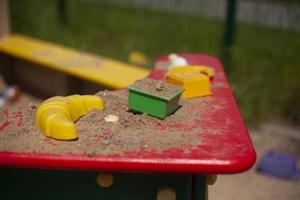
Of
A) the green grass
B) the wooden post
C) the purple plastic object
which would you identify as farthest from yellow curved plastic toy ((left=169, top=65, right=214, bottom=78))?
the wooden post

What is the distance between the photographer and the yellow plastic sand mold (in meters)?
1.41

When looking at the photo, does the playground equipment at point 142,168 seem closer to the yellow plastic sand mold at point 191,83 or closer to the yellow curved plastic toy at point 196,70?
the yellow plastic sand mold at point 191,83

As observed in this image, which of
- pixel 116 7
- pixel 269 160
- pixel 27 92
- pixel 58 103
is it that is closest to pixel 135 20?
pixel 116 7

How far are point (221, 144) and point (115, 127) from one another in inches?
10.1

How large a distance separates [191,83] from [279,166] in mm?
1109

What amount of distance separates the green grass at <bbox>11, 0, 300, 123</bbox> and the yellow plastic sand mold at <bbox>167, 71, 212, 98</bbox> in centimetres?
145

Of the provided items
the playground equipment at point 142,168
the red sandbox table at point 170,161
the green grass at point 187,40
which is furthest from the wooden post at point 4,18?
the red sandbox table at point 170,161

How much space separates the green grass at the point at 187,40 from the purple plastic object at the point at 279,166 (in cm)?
47

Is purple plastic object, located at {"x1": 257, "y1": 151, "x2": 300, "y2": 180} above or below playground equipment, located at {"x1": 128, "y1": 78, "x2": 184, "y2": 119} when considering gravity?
below

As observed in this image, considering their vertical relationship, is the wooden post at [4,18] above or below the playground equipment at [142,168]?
below

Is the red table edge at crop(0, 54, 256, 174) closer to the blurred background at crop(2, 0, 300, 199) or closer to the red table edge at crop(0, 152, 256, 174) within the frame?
the red table edge at crop(0, 152, 256, 174)

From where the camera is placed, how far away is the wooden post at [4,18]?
3.43 metres

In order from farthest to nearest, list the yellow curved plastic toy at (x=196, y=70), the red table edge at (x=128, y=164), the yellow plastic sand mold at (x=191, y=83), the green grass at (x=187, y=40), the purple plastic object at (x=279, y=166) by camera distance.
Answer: the green grass at (x=187, y=40)
the purple plastic object at (x=279, y=166)
the yellow curved plastic toy at (x=196, y=70)
the yellow plastic sand mold at (x=191, y=83)
the red table edge at (x=128, y=164)

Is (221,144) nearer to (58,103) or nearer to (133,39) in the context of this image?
(58,103)
